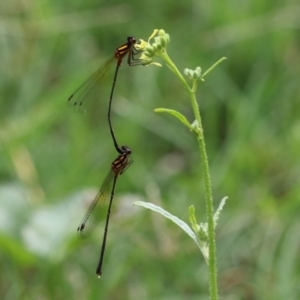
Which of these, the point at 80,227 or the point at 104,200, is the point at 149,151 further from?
the point at 104,200

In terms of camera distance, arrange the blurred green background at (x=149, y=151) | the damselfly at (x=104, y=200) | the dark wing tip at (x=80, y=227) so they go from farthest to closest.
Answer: the blurred green background at (x=149, y=151) → the dark wing tip at (x=80, y=227) → the damselfly at (x=104, y=200)

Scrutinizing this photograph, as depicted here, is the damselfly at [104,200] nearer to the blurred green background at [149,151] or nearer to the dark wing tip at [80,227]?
the dark wing tip at [80,227]

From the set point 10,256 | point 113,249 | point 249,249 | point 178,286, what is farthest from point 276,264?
point 10,256

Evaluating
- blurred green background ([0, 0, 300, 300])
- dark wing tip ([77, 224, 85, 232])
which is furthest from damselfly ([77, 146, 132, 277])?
blurred green background ([0, 0, 300, 300])

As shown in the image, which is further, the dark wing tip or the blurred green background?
the blurred green background

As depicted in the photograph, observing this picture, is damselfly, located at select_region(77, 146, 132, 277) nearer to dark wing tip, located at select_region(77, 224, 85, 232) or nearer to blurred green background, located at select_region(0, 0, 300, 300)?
dark wing tip, located at select_region(77, 224, 85, 232)

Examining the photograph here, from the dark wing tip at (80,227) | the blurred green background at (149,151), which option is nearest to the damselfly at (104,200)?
the dark wing tip at (80,227)

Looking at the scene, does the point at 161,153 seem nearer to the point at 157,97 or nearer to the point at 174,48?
the point at 157,97

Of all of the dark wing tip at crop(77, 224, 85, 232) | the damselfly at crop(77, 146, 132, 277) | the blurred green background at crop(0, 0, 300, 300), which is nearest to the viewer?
the damselfly at crop(77, 146, 132, 277)
